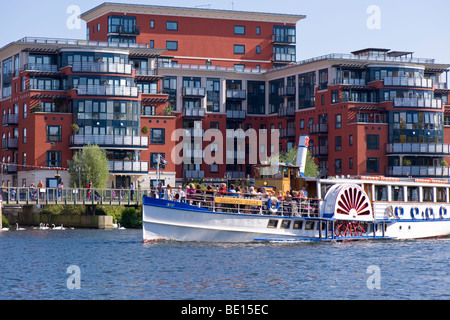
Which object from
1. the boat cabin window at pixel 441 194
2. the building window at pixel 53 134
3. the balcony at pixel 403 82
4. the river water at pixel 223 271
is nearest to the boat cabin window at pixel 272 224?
the river water at pixel 223 271

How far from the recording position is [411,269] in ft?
151

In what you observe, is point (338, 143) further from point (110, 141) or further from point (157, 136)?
point (110, 141)

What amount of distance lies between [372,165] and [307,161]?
8074mm

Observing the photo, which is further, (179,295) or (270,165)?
(270,165)

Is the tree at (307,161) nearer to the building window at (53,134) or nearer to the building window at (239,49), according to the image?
the building window at (239,49)

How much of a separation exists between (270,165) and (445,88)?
61706mm

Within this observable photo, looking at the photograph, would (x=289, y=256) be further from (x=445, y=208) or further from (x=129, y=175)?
(x=129, y=175)

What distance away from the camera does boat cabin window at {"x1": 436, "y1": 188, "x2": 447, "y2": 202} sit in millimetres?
66375

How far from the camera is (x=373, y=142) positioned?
105 m

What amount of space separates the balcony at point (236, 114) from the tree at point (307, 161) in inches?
321

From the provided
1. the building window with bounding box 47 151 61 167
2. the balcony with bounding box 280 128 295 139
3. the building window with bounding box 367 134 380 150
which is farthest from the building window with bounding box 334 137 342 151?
the building window with bounding box 47 151 61 167

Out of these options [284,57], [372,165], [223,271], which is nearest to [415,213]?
[223,271]

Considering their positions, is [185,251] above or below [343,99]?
below

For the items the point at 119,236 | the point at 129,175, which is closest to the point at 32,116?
the point at 129,175
